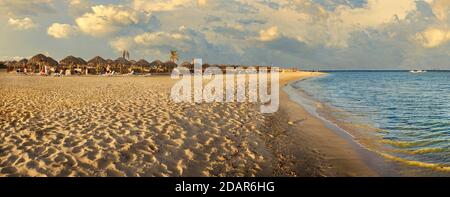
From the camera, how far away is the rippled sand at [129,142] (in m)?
5.82

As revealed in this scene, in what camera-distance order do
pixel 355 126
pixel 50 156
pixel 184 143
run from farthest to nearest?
pixel 355 126
pixel 184 143
pixel 50 156

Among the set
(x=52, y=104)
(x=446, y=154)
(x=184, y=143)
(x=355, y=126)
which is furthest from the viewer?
(x=52, y=104)

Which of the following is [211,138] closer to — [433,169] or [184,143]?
[184,143]

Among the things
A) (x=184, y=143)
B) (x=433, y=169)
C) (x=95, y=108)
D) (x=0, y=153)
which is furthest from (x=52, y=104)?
(x=433, y=169)

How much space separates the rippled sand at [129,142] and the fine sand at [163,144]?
16 mm

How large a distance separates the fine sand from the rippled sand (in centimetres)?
2

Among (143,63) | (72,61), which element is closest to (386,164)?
(72,61)

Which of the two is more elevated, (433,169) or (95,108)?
Result: (95,108)

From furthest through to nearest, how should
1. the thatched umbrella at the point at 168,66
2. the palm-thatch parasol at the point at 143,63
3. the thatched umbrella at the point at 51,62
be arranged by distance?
the thatched umbrella at the point at 168,66 → the palm-thatch parasol at the point at 143,63 → the thatched umbrella at the point at 51,62

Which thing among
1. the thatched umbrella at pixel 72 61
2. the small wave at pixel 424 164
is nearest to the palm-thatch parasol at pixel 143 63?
the thatched umbrella at pixel 72 61

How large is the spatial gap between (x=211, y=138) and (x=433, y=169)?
16.2ft

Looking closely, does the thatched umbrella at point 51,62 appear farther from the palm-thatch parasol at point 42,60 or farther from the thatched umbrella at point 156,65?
the thatched umbrella at point 156,65

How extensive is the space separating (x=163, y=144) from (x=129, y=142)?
0.77 m

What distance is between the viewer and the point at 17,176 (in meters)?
5.30
